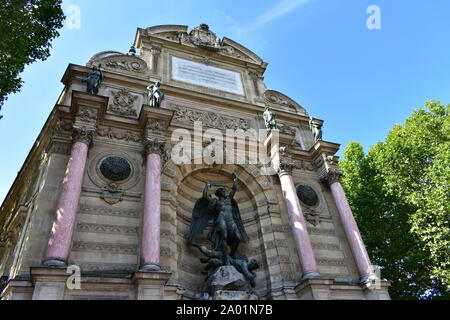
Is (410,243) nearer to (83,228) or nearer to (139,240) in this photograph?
(139,240)

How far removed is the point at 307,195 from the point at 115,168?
7.64 m

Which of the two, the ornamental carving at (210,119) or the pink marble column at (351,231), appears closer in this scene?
the pink marble column at (351,231)

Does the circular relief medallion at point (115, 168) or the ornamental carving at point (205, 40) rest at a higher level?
the ornamental carving at point (205, 40)

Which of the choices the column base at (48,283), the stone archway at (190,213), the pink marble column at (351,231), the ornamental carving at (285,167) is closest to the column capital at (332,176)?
the pink marble column at (351,231)

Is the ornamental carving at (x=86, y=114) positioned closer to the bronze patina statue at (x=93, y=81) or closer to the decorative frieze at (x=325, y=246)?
the bronze patina statue at (x=93, y=81)

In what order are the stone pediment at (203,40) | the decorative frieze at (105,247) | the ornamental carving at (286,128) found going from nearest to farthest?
the decorative frieze at (105,247), the ornamental carving at (286,128), the stone pediment at (203,40)

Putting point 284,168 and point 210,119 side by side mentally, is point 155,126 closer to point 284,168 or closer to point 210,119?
point 210,119

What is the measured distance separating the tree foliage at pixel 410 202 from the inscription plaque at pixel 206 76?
9343 millimetres

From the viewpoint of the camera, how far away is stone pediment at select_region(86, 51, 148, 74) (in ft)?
48.0

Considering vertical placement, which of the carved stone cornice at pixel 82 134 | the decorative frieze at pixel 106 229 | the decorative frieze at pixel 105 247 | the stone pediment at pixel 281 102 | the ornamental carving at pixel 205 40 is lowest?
the decorative frieze at pixel 105 247

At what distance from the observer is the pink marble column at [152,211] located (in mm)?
8961

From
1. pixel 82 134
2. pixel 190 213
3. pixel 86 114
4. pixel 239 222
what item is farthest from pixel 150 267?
pixel 86 114
